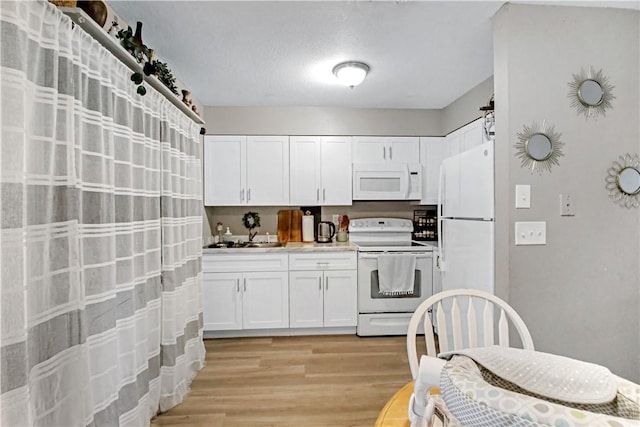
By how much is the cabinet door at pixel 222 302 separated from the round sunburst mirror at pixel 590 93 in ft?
9.71

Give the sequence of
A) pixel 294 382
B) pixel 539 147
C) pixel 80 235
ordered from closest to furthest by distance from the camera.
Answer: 1. pixel 80 235
2. pixel 539 147
3. pixel 294 382

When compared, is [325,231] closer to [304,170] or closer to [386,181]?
[304,170]

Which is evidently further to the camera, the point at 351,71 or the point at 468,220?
the point at 351,71

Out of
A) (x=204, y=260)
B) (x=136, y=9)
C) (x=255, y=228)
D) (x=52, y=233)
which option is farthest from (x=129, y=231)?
(x=255, y=228)

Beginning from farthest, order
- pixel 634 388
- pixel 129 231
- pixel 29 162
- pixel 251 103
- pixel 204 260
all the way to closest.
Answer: pixel 251 103
pixel 204 260
pixel 129 231
pixel 29 162
pixel 634 388

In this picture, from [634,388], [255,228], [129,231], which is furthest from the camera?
[255,228]

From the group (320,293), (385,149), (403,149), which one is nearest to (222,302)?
(320,293)

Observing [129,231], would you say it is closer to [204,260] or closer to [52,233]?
[52,233]

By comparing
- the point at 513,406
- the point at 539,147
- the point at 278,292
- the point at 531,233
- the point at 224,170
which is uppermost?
the point at 224,170

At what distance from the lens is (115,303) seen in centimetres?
143

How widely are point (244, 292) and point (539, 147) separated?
271 centimetres

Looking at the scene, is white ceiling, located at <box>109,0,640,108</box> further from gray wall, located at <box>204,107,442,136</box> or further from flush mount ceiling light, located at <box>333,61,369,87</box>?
gray wall, located at <box>204,107,442,136</box>

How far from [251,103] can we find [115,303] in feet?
8.33

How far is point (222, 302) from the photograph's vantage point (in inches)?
120
